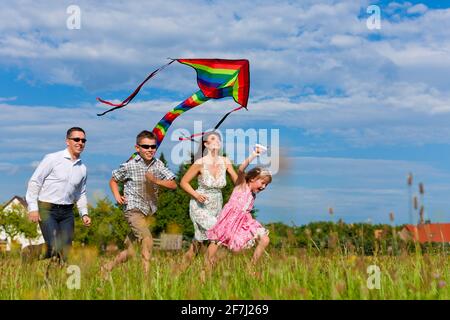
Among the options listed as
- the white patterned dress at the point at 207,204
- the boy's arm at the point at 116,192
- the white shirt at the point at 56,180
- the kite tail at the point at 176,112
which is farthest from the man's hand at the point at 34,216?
the white patterned dress at the point at 207,204

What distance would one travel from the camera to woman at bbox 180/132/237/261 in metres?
8.23

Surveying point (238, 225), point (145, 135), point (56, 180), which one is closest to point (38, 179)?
point (56, 180)

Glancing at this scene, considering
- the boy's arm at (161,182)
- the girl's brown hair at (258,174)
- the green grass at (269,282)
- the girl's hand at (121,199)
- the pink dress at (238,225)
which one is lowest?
the green grass at (269,282)

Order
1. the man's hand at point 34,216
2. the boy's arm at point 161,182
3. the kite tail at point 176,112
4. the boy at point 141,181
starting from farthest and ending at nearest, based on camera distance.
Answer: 1. the kite tail at point 176,112
2. the boy at point 141,181
3. the boy's arm at point 161,182
4. the man's hand at point 34,216

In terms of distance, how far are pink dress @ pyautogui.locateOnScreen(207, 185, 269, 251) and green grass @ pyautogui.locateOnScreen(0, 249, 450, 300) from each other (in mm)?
1403

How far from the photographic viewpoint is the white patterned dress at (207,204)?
27.2 feet

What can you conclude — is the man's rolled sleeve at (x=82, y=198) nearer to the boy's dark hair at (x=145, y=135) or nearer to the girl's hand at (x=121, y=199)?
the girl's hand at (x=121, y=199)

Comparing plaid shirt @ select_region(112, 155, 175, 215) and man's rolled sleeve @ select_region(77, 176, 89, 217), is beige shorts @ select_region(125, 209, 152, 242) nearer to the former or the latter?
plaid shirt @ select_region(112, 155, 175, 215)

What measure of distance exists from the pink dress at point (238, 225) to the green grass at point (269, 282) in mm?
1403

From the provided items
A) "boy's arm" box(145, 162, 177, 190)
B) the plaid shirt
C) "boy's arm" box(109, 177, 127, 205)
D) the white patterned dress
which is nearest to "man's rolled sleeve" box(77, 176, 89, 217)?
"boy's arm" box(109, 177, 127, 205)

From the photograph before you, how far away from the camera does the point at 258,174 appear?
814 cm

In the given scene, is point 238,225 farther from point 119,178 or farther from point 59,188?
point 59,188
